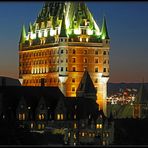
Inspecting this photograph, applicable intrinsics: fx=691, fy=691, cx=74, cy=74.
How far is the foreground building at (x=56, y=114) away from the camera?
149 feet

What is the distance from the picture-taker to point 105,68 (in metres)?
63.9

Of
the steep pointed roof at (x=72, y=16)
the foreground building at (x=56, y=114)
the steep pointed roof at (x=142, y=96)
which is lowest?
the foreground building at (x=56, y=114)

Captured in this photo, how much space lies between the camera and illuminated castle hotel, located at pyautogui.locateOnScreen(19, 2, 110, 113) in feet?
206

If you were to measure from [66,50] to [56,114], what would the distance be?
17452mm

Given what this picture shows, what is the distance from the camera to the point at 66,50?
63.2 meters

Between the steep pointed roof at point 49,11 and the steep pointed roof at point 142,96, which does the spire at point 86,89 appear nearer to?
the steep pointed roof at point 142,96

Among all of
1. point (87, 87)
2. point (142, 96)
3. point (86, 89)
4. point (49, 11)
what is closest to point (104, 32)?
point (49, 11)

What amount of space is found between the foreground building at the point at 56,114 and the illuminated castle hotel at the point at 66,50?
12788 millimetres

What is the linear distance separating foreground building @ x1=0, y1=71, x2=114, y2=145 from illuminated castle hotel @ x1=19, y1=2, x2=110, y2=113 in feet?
42.0

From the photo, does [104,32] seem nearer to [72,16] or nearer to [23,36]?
[72,16]

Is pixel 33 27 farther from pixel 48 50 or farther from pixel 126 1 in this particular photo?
pixel 126 1

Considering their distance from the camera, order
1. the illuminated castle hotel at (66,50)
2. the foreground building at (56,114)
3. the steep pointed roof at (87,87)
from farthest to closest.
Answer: the illuminated castle hotel at (66,50) < the steep pointed roof at (87,87) < the foreground building at (56,114)

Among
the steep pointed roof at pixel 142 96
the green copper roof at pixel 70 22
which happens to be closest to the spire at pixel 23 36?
the green copper roof at pixel 70 22

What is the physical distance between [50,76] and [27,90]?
51.6 ft
